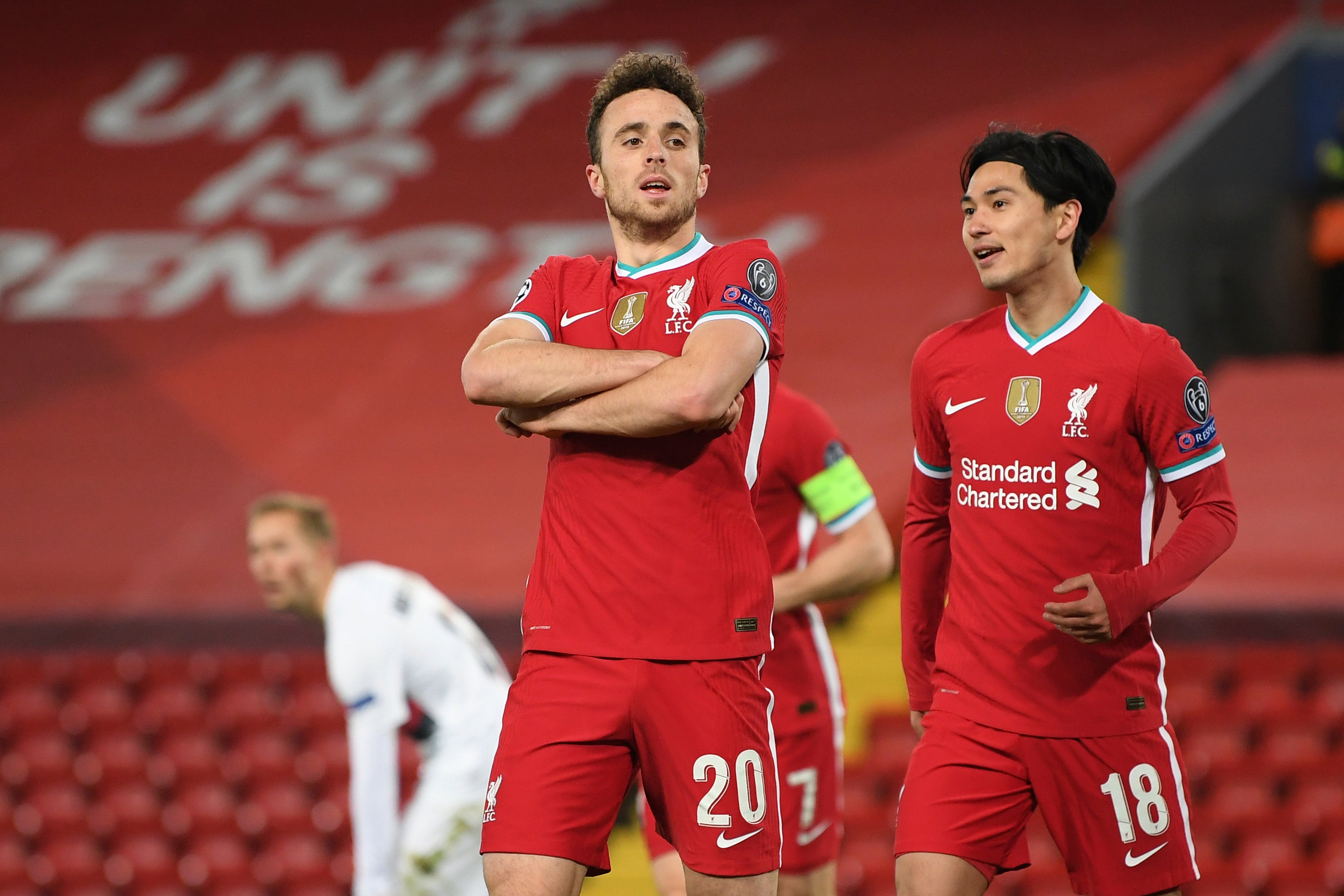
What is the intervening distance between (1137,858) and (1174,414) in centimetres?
85

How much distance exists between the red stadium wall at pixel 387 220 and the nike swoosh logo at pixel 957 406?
16.0 feet

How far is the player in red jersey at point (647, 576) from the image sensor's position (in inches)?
107

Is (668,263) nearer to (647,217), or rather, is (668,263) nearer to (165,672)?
(647,217)

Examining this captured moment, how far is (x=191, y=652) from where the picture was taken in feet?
28.1

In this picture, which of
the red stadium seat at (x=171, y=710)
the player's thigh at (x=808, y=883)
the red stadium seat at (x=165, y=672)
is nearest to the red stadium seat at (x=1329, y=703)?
the player's thigh at (x=808, y=883)

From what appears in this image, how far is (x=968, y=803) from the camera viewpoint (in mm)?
3014

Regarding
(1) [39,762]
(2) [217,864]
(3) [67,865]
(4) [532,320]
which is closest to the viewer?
(4) [532,320]

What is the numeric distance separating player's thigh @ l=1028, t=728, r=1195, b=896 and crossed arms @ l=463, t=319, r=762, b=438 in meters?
0.95

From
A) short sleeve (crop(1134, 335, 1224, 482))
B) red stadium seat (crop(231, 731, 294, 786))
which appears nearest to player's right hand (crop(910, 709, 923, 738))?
short sleeve (crop(1134, 335, 1224, 482))

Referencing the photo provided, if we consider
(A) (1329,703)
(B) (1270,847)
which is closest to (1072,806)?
(B) (1270,847)

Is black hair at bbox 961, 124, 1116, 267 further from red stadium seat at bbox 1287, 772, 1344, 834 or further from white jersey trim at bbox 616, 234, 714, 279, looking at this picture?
red stadium seat at bbox 1287, 772, 1344, 834

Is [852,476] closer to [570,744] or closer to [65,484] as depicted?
[570,744]

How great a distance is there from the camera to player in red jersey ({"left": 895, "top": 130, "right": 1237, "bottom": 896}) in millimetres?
3004

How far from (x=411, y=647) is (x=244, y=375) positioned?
662 cm
